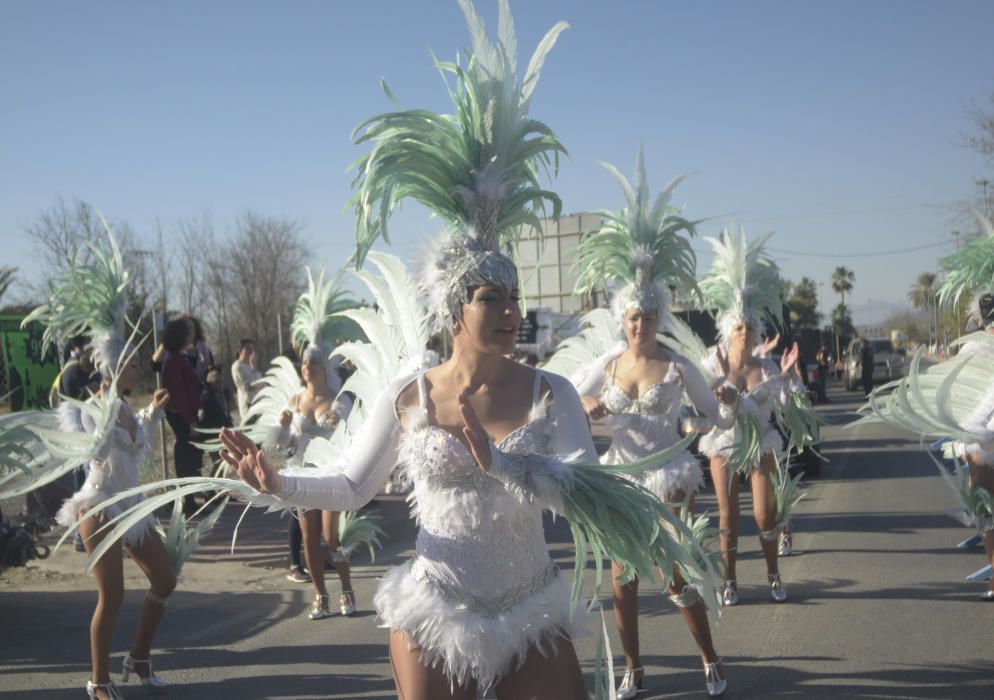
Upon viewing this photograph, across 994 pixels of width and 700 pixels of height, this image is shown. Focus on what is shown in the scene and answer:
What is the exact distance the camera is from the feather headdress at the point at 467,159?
3.23m

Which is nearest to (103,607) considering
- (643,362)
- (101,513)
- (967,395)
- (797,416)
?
(101,513)

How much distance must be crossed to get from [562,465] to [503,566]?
399 millimetres

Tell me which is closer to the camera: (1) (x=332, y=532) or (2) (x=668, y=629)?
(2) (x=668, y=629)

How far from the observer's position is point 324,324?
7797 millimetres

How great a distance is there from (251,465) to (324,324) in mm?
4930

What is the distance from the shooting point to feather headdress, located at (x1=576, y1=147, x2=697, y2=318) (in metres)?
5.56

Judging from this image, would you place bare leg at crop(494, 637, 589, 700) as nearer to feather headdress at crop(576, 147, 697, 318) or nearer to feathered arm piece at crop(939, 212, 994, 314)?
feather headdress at crop(576, 147, 697, 318)

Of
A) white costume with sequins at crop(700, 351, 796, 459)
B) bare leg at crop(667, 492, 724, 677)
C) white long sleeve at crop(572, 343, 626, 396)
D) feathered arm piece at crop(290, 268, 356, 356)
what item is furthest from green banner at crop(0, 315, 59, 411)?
bare leg at crop(667, 492, 724, 677)

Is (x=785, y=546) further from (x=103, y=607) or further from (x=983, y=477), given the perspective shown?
(x=103, y=607)

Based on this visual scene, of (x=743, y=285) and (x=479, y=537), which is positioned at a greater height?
(x=743, y=285)

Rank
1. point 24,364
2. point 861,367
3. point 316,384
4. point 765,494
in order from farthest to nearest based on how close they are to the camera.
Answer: point 861,367 < point 24,364 < point 316,384 < point 765,494

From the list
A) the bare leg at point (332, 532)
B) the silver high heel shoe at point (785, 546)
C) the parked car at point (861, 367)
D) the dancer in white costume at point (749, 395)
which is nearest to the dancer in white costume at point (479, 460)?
the dancer in white costume at point (749, 395)

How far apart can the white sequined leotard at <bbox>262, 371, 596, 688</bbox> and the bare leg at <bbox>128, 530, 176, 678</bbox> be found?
2.55 metres

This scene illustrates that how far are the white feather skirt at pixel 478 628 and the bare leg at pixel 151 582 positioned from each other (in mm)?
2719
